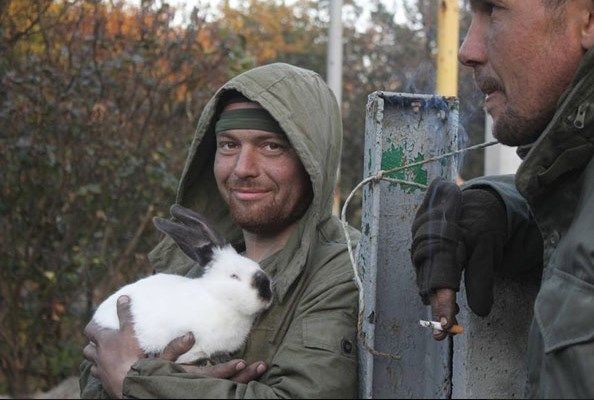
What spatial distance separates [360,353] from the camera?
2.76 metres

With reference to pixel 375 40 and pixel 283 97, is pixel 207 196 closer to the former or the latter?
pixel 283 97

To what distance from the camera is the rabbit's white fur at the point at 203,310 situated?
2.92 meters

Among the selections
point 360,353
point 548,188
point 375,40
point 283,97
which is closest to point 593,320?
point 548,188

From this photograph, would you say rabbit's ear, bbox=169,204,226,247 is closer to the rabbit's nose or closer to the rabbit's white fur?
the rabbit's white fur

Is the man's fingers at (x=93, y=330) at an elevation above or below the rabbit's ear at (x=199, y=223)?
below

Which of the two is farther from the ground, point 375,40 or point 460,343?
point 375,40

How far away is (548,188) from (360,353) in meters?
0.76

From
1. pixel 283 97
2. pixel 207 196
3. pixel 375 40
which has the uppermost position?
pixel 375 40

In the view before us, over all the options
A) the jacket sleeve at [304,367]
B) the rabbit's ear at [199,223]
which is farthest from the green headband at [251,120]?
the jacket sleeve at [304,367]

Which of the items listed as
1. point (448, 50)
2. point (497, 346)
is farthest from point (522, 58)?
point (448, 50)

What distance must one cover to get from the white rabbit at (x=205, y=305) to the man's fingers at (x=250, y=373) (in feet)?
0.44

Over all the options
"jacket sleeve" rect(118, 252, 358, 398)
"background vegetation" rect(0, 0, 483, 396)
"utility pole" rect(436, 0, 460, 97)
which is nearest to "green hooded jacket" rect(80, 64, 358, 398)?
"jacket sleeve" rect(118, 252, 358, 398)

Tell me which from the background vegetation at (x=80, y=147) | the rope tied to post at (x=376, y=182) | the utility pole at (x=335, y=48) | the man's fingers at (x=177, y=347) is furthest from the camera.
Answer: the utility pole at (x=335, y=48)

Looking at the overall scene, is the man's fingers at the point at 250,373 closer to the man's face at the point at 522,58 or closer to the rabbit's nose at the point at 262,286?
the rabbit's nose at the point at 262,286
